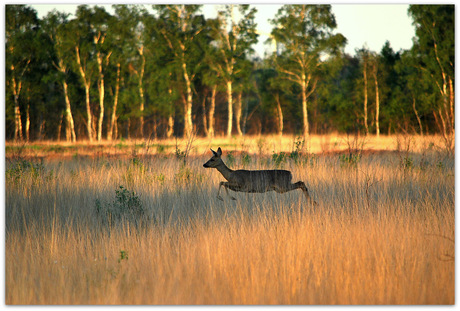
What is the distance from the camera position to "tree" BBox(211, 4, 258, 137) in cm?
2503

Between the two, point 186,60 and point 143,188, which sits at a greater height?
point 186,60

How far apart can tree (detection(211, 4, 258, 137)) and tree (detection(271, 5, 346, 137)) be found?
5.18 ft

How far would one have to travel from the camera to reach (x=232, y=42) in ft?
92.0

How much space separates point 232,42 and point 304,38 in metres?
4.19

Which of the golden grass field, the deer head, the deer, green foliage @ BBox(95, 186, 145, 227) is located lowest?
the golden grass field

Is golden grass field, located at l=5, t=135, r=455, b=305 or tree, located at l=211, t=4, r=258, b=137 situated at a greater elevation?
tree, located at l=211, t=4, r=258, b=137

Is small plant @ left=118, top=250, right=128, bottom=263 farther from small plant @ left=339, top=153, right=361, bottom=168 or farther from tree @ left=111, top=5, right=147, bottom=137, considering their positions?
tree @ left=111, top=5, right=147, bottom=137

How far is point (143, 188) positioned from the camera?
23.7ft

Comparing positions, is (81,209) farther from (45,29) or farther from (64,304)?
(45,29)

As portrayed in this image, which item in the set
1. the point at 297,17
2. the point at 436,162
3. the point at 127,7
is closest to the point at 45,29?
the point at 127,7

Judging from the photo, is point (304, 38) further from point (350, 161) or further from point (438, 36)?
point (350, 161)

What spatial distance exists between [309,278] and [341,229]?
1.02 meters

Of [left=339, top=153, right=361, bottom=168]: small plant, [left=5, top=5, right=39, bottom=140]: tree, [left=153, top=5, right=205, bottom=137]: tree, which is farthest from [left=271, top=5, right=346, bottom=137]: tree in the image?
[left=339, top=153, right=361, bottom=168]: small plant

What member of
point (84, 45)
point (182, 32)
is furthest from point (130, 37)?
point (182, 32)
